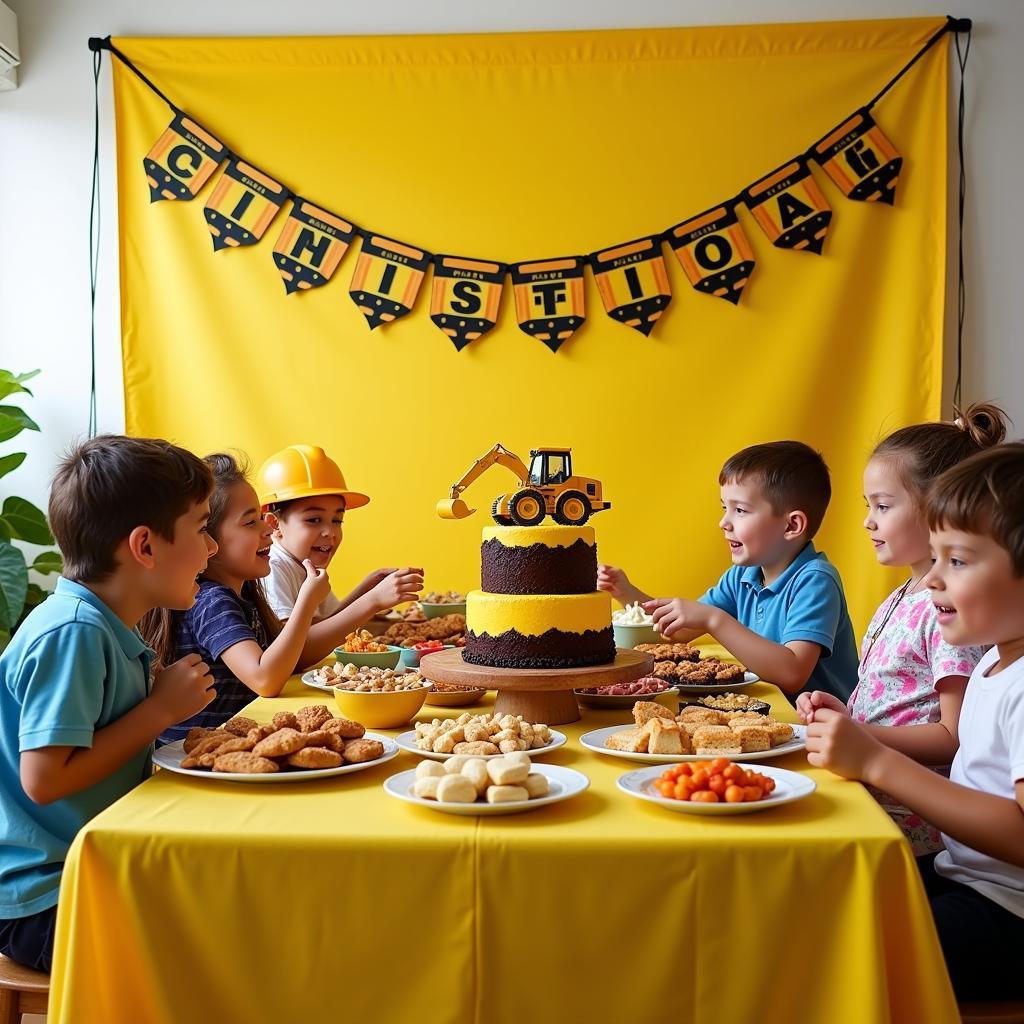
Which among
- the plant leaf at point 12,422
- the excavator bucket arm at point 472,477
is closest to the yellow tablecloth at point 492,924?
the excavator bucket arm at point 472,477

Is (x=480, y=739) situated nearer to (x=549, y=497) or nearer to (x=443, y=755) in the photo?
(x=443, y=755)

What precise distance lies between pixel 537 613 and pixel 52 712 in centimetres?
76

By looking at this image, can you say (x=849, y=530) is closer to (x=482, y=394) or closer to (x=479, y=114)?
(x=482, y=394)

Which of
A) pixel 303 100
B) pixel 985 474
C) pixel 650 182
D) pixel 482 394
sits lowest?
pixel 985 474

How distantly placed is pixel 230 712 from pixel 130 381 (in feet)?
7.37

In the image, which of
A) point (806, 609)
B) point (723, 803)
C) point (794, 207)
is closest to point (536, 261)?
point (794, 207)

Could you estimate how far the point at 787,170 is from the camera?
4.10 meters

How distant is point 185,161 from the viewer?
167 inches

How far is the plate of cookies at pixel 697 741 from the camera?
1565 millimetres

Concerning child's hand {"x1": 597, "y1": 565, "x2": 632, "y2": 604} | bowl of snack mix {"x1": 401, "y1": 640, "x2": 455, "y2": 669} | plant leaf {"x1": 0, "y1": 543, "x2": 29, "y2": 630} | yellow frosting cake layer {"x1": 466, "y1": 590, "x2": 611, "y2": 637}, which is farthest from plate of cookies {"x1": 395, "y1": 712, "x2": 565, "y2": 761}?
plant leaf {"x1": 0, "y1": 543, "x2": 29, "y2": 630}

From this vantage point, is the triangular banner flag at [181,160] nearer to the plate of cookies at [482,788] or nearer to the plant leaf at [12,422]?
the plant leaf at [12,422]

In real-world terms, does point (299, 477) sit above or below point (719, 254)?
below

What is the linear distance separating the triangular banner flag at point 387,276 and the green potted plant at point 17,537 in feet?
4.07

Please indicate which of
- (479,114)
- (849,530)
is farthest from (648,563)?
(479,114)
